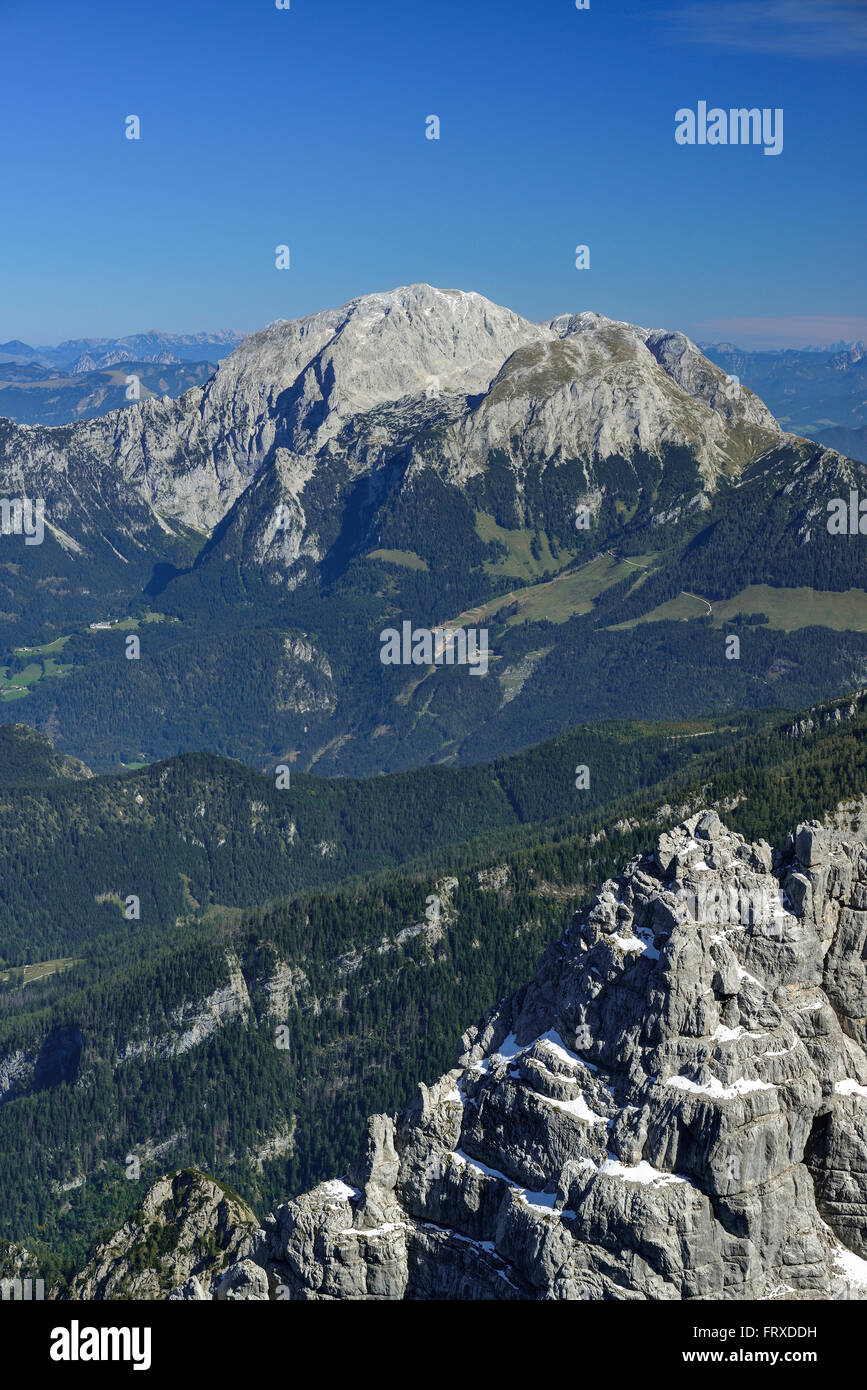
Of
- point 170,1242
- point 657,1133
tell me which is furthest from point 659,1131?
point 170,1242

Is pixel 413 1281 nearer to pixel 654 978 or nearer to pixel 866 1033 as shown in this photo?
pixel 654 978

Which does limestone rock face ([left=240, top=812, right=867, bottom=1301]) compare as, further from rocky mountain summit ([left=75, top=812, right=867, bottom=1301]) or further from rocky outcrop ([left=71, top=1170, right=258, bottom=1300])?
rocky outcrop ([left=71, top=1170, right=258, bottom=1300])

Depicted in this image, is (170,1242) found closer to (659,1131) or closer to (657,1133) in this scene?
(657,1133)

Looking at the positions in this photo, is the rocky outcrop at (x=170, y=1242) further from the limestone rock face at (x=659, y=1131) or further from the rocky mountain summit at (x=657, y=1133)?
the limestone rock face at (x=659, y=1131)

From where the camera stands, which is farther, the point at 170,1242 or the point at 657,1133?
the point at 170,1242

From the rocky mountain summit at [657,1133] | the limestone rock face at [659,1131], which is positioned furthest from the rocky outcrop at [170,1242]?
the limestone rock face at [659,1131]

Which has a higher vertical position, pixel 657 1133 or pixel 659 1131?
pixel 659 1131

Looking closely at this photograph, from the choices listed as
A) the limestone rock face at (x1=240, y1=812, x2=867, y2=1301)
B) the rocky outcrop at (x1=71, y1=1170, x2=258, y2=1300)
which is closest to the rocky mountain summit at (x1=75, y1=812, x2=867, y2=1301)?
the limestone rock face at (x1=240, y1=812, x2=867, y2=1301)
